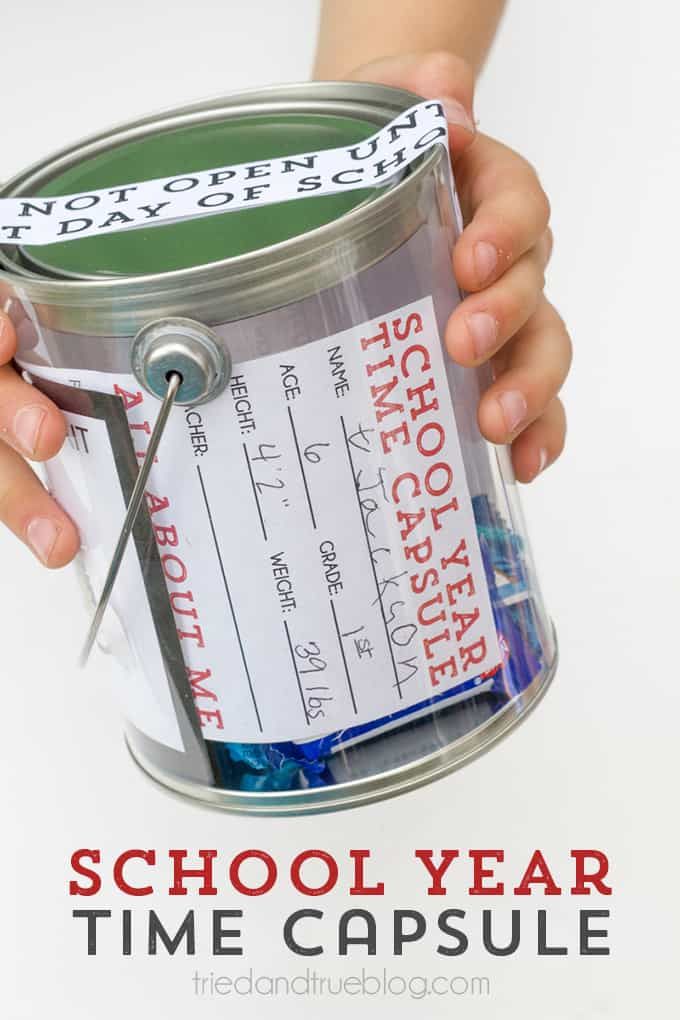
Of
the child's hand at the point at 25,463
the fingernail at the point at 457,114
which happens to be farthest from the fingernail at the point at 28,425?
the fingernail at the point at 457,114

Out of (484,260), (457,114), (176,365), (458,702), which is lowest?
(458,702)

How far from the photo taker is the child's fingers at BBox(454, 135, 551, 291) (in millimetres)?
683

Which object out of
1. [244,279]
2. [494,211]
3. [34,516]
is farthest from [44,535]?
[494,211]

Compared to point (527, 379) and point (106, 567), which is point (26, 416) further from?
point (527, 379)

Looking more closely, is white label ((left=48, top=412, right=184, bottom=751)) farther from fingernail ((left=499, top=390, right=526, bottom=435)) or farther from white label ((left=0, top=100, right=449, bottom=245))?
fingernail ((left=499, top=390, right=526, bottom=435))

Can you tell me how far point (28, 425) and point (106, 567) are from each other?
0.10m

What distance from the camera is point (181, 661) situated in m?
0.71

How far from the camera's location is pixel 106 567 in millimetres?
715

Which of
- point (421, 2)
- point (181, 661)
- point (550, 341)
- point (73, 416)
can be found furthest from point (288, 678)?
point (421, 2)

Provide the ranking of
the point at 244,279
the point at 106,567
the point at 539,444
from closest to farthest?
1. the point at 244,279
2. the point at 106,567
3. the point at 539,444

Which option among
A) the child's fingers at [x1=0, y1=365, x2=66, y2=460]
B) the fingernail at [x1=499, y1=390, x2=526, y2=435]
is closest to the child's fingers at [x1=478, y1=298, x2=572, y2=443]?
the fingernail at [x1=499, y1=390, x2=526, y2=435]

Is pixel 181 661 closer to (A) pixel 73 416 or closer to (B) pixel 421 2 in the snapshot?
(A) pixel 73 416

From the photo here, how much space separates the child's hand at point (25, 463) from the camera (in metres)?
0.67

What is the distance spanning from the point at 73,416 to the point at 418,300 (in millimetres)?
201
